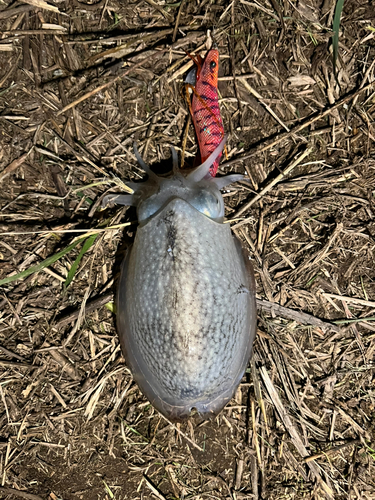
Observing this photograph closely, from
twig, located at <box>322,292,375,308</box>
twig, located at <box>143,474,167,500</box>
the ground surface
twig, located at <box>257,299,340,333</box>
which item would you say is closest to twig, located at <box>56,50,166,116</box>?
the ground surface

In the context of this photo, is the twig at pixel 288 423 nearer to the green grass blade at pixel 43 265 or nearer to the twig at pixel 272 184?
the twig at pixel 272 184

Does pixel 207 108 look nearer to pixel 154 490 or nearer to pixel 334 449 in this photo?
Answer: pixel 334 449

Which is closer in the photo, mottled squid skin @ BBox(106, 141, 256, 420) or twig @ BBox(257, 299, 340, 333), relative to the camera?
mottled squid skin @ BBox(106, 141, 256, 420)

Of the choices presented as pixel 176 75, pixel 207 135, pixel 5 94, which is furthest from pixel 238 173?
pixel 5 94

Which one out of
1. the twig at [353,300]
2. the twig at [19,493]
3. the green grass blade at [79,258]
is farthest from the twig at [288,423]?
the twig at [19,493]

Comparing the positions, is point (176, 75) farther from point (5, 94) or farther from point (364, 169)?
point (364, 169)

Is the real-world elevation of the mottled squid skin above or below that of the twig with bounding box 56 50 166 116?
below

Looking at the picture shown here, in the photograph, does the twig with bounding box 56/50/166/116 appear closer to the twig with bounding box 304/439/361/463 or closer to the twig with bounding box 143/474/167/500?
the twig with bounding box 143/474/167/500
